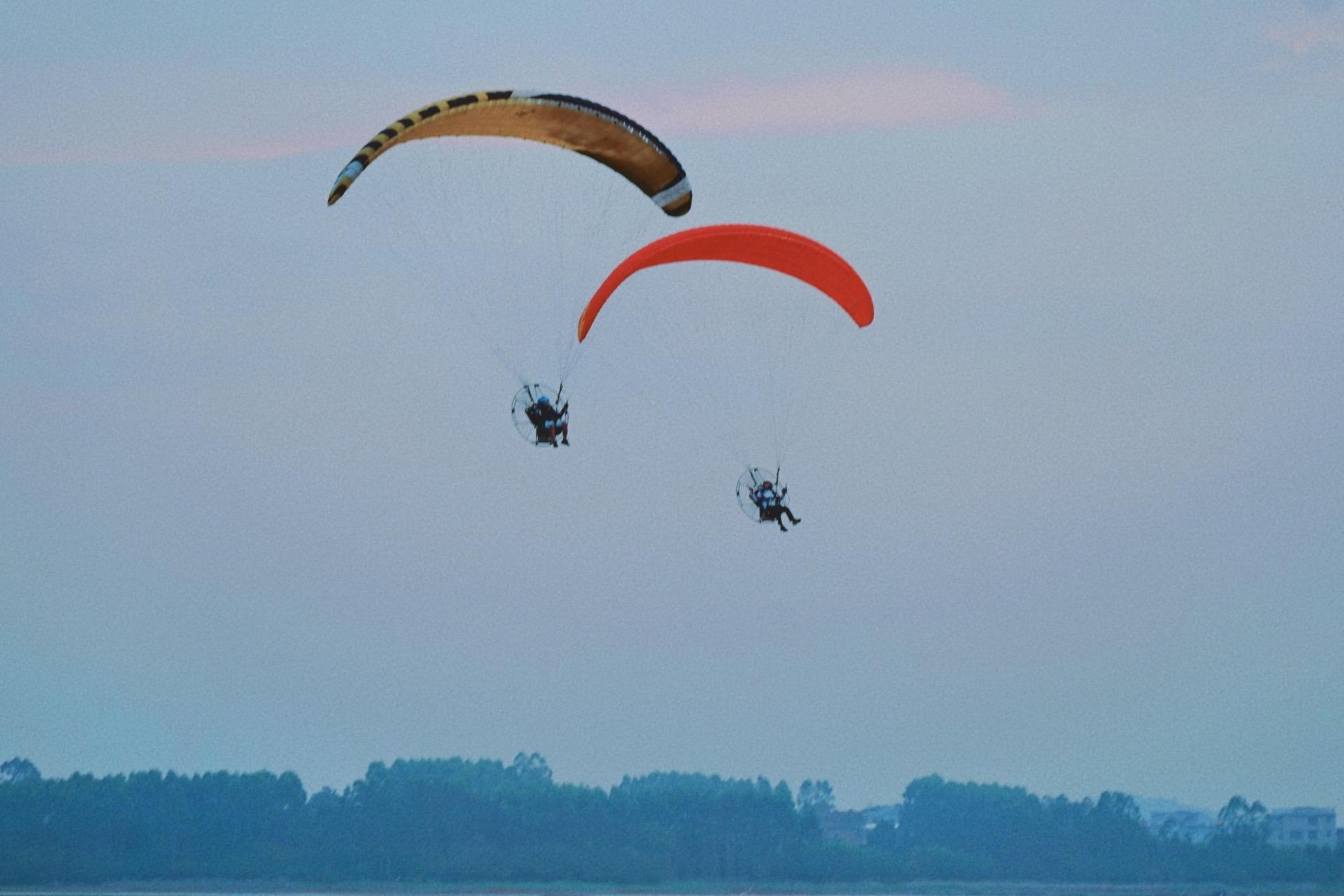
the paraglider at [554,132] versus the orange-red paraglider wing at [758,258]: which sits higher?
the paraglider at [554,132]

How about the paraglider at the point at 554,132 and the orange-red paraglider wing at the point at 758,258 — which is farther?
the orange-red paraglider wing at the point at 758,258

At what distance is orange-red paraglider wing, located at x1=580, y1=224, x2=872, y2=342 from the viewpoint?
27594 millimetres

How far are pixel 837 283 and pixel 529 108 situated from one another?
564cm

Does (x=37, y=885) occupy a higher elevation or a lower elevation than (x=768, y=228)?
lower

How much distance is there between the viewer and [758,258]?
29266 mm

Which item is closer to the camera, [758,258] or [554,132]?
[554,132]

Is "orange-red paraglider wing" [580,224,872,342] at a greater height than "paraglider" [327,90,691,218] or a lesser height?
lesser

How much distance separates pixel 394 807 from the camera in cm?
10244

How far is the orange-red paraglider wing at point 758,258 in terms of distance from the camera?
2759 centimetres

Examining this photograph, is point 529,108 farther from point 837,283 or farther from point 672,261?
point 837,283

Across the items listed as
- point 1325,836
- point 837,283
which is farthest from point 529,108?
point 1325,836

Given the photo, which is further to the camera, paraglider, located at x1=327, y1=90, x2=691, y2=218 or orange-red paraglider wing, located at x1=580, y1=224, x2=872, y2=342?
orange-red paraglider wing, located at x1=580, y1=224, x2=872, y2=342

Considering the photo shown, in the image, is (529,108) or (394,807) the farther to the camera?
(394,807)

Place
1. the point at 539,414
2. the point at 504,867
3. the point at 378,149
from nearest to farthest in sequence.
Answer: the point at 378,149, the point at 539,414, the point at 504,867
